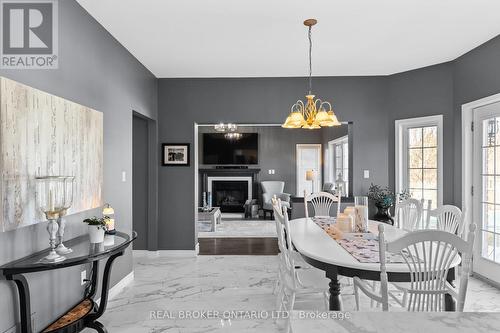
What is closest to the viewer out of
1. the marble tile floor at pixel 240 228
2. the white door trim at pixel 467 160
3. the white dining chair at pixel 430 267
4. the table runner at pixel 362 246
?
the white dining chair at pixel 430 267

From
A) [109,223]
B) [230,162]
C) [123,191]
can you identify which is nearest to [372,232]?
[109,223]

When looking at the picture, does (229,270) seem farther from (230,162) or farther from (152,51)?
(230,162)

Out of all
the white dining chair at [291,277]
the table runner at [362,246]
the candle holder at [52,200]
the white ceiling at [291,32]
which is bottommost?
the white dining chair at [291,277]

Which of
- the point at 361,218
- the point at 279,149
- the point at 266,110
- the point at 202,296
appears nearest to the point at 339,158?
the point at 279,149

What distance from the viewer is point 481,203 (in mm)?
3734

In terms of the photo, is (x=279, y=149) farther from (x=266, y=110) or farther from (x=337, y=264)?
(x=337, y=264)

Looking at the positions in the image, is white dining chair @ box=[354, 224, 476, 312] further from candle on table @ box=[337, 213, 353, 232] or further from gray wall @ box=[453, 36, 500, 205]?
gray wall @ box=[453, 36, 500, 205]

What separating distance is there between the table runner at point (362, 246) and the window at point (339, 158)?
159 inches

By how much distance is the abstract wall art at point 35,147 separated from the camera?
1.85 meters

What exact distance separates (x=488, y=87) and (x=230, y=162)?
5.95 m

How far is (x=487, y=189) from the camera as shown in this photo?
365cm

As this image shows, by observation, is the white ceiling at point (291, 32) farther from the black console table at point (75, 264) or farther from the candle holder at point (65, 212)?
the black console table at point (75, 264)

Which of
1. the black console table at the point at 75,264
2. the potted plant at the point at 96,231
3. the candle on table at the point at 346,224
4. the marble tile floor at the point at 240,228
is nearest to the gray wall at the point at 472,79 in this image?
the candle on table at the point at 346,224

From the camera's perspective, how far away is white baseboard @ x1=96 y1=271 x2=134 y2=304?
3238mm
